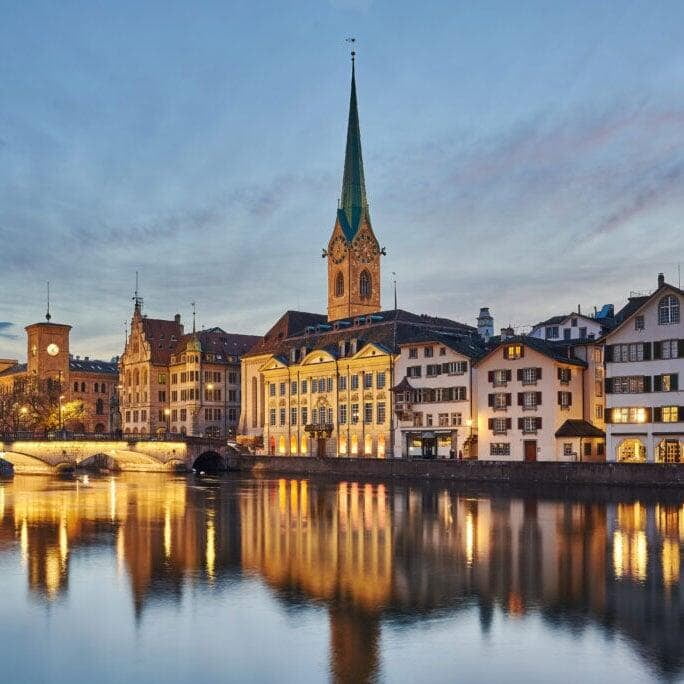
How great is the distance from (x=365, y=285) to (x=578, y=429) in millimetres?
72891

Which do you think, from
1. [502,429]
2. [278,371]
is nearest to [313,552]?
[502,429]

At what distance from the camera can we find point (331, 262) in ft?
516

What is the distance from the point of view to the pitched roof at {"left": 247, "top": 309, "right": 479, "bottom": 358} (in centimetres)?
10588

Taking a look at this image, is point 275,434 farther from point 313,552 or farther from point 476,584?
point 476,584

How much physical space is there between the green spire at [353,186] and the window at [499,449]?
6972 cm

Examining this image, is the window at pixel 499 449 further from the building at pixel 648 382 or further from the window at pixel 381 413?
the window at pixel 381 413

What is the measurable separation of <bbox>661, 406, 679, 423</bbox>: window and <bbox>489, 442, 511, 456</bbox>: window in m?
16.4

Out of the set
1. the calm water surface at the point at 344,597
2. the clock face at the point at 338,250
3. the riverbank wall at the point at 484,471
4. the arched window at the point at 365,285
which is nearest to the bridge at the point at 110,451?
the riverbank wall at the point at 484,471

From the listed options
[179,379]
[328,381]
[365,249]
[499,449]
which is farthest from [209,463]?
[365,249]

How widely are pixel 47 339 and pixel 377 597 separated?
161 m

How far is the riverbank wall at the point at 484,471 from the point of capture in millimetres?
71438

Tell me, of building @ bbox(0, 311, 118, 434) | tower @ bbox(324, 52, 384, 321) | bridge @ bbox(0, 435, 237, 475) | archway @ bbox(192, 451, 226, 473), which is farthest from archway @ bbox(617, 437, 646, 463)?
building @ bbox(0, 311, 118, 434)

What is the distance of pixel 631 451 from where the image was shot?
3167 inches

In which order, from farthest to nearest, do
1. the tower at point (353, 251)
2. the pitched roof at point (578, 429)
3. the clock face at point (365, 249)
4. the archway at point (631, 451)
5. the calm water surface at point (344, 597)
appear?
the clock face at point (365, 249) < the tower at point (353, 251) < the pitched roof at point (578, 429) < the archway at point (631, 451) < the calm water surface at point (344, 597)
